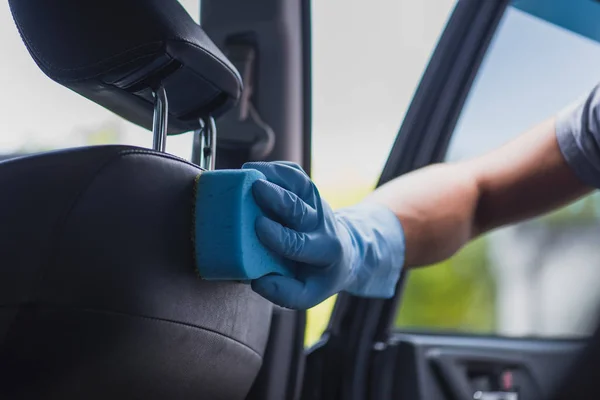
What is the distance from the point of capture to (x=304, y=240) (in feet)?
3.35

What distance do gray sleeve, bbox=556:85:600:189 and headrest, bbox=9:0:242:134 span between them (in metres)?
0.95

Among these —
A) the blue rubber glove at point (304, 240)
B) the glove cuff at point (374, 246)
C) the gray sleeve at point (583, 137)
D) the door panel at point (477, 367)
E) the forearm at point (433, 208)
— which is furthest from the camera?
the door panel at point (477, 367)

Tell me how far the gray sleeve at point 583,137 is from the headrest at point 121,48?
3.10 ft

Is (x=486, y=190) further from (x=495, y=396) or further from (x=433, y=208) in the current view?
(x=495, y=396)

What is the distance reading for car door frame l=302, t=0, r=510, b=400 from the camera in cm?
206

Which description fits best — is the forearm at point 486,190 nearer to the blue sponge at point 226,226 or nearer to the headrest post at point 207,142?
the headrest post at point 207,142

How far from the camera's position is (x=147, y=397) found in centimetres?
94

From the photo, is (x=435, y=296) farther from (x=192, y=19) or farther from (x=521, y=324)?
(x=192, y=19)

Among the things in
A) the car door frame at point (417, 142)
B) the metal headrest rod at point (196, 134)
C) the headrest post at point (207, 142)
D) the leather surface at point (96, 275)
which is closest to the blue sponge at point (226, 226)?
the leather surface at point (96, 275)

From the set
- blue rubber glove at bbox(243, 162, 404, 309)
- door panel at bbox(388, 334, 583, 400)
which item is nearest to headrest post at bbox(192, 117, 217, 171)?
blue rubber glove at bbox(243, 162, 404, 309)

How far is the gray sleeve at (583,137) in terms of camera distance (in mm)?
1689

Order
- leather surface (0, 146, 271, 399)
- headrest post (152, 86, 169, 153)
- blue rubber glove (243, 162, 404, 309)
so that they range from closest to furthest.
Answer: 1. leather surface (0, 146, 271, 399)
2. blue rubber glove (243, 162, 404, 309)
3. headrest post (152, 86, 169, 153)

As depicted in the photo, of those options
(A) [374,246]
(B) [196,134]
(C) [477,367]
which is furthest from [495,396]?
(B) [196,134]

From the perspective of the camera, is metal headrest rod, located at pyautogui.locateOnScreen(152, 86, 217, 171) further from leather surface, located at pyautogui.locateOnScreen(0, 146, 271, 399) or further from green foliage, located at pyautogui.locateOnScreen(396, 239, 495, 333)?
green foliage, located at pyautogui.locateOnScreen(396, 239, 495, 333)
